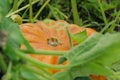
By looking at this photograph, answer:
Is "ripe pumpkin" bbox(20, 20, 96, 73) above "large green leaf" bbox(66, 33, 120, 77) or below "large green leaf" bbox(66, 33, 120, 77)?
below

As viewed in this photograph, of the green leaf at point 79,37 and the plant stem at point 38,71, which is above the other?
the plant stem at point 38,71

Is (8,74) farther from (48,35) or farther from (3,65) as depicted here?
(48,35)

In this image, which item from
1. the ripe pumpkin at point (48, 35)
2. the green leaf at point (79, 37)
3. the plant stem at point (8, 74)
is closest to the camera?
the plant stem at point (8, 74)

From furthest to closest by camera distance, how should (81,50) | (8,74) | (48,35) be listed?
(48,35), (81,50), (8,74)

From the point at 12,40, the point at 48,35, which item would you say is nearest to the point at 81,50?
the point at 12,40

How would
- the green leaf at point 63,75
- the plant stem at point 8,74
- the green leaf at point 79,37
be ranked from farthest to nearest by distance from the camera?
the green leaf at point 79,37 → the green leaf at point 63,75 → the plant stem at point 8,74

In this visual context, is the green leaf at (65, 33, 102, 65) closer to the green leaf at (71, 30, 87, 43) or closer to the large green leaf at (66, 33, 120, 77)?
the large green leaf at (66, 33, 120, 77)

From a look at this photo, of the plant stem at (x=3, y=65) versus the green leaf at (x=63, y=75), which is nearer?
the plant stem at (x=3, y=65)

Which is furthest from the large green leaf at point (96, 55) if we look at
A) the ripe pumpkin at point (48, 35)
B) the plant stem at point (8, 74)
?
the ripe pumpkin at point (48, 35)

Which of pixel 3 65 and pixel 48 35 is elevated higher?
pixel 3 65

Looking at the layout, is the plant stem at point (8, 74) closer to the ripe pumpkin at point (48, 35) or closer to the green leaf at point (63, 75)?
the green leaf at point (63, 75)

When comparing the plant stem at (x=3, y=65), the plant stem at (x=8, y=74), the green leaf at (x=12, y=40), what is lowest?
the plant stem at (x=8, y=74)

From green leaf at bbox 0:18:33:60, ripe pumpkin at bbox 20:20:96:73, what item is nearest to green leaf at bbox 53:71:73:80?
green leaf at bbox 0:18:33:60
